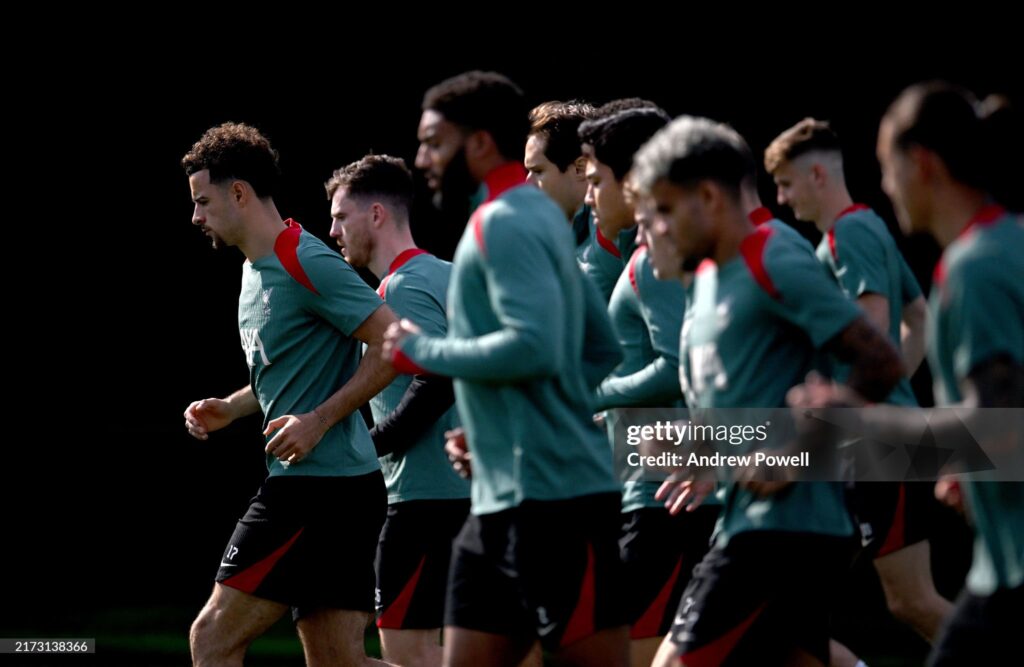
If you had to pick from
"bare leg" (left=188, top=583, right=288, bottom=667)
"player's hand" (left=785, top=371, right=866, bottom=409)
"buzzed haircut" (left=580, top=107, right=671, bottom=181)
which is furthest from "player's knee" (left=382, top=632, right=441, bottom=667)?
"player's hand" (left=785, top=371, right=866, bottom=409)

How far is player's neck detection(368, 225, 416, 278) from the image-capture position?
573 centimetres

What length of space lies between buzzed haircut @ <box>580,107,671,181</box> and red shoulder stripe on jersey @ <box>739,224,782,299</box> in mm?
1179

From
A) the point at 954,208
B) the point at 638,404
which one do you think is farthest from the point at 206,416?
the point at 954,208

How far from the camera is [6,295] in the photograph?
433 inches

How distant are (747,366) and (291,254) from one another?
2.09 m

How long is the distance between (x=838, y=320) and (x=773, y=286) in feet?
0.56

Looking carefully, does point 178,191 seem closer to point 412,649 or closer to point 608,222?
point 412,649

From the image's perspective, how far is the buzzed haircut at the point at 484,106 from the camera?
3822 mm

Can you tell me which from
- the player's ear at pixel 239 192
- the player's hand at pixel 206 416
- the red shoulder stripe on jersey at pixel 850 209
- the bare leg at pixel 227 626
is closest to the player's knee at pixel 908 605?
the red shoulder stripe on jersey at pixel 850 209

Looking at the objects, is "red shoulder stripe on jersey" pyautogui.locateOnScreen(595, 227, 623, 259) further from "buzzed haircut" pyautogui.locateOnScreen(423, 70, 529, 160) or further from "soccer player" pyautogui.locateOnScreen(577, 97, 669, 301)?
"buzzed haircut" pyautogui.locateOnScreen(423, 70, 529, 160)

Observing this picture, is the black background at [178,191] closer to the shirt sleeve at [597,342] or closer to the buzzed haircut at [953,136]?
the shirt sleeve at [597,342]

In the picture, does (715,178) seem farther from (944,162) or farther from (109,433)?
(109,433)

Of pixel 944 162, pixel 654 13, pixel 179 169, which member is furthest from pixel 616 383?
pixel 179 169
